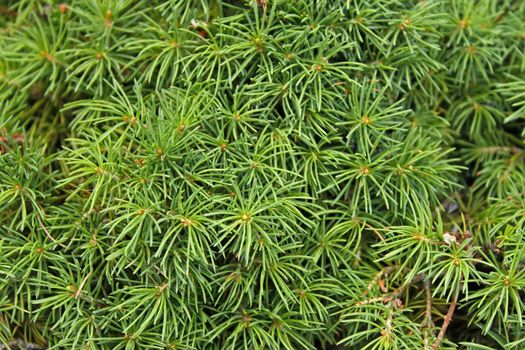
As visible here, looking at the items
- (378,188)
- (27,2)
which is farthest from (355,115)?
(27,2)

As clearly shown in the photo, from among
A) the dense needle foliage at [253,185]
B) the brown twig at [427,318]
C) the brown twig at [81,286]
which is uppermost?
the dense needle foliage at [253,185]

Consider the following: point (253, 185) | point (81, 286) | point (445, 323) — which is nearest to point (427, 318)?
point (445, 323)

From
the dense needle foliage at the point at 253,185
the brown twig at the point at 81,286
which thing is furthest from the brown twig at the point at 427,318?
the brown twig at the point at 81,286

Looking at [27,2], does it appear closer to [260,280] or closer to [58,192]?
[58,192]

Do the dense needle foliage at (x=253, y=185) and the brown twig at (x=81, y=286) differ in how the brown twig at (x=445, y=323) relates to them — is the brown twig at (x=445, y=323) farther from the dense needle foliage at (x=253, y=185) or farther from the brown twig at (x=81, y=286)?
the brown twig at (x=81, y=286)

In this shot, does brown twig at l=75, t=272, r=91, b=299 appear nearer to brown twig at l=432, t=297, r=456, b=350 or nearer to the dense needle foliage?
the dense needle foliage

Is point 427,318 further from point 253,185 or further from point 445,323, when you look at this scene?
point 253,185

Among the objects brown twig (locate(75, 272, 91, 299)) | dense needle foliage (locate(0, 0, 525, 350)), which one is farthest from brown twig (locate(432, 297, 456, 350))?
brown twig (locate(75, 272, 91, 299))

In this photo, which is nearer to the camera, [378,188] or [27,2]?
[378,188]
